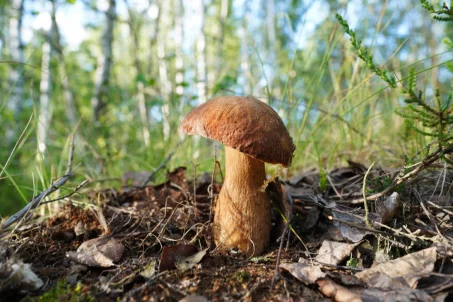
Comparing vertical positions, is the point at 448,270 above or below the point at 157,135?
below

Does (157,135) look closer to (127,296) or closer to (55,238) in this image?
(55,238)

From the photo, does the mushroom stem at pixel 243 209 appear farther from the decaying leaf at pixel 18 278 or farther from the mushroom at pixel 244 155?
the decaying leaf at pixel 18 278

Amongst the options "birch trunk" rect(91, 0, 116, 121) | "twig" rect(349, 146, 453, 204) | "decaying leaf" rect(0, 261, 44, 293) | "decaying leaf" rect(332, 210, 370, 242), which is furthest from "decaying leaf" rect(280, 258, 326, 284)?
"birch trunk" rect(91, 0, 116, 121)

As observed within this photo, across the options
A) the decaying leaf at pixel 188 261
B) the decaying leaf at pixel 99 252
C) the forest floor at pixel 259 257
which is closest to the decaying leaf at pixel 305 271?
the forest floor at pixel 259 257

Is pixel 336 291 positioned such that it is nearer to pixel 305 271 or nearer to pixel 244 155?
pixel 305 271

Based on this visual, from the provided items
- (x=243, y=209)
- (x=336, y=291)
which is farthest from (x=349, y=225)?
(x=243, y=209)

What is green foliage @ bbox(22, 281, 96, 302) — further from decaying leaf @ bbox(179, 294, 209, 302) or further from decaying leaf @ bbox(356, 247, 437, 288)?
decaying leaf @ bbox(356, 247, 437, 288)

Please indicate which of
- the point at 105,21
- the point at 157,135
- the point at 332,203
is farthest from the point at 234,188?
the point at 105,21
